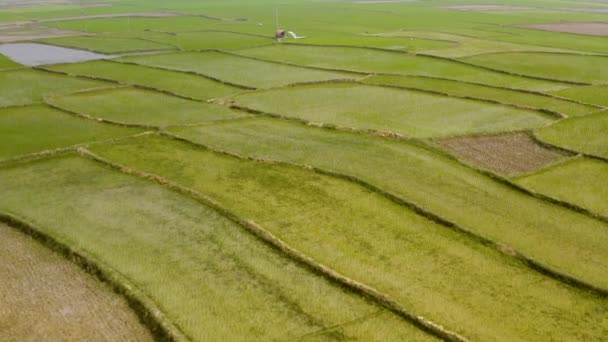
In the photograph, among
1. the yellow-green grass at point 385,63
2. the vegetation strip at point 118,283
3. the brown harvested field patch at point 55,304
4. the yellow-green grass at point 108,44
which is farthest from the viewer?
the yellow-green grass at point 108,44

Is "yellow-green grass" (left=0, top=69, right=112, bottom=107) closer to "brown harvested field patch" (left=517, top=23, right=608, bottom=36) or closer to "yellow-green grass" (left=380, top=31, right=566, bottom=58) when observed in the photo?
"yellow-green grass" (left=380, top=31, right=566, bottom=58)

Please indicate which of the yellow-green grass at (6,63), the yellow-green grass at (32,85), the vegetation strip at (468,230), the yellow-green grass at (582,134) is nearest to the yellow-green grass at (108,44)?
the yellow-green grass at (6,63)

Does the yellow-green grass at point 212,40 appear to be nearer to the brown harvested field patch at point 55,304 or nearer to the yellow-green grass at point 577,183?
the yellow-green grass at point 577,183

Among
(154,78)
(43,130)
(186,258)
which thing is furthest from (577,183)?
(154,78)

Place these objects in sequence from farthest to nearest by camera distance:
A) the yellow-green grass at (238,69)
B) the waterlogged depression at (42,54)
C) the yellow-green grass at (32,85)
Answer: the waterlogged depression at (42,54) < the yellow-green grass at (238,69) < the yellow-green grass at (32,85)

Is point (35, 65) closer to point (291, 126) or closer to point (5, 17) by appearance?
point (291, 126)

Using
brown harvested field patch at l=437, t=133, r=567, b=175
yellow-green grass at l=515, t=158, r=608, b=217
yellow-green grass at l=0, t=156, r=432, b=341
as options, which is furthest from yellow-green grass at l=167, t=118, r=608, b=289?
yellow-green grass at l=0, t=156, r=432, b=341

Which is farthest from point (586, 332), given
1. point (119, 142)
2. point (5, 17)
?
point (5, 17)
